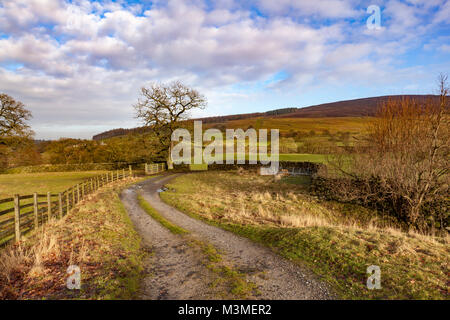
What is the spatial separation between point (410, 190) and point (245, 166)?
2408cm

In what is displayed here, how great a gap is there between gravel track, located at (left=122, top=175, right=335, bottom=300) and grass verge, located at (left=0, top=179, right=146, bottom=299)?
64 centimetres

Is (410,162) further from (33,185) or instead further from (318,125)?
(318,125)

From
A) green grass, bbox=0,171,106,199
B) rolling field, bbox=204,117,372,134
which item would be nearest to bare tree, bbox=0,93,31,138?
green grass, bbox=0,171,106,199

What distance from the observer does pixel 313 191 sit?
1938 centimetres

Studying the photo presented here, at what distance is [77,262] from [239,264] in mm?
4331

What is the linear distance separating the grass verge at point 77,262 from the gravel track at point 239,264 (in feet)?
2.10

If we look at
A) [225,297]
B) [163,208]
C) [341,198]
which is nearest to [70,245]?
[225,297]

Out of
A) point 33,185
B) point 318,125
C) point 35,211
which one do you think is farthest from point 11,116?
point 318,125

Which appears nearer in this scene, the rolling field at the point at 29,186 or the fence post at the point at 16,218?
the fence post at the point at 16,218

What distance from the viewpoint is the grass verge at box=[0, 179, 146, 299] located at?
4.79 meters

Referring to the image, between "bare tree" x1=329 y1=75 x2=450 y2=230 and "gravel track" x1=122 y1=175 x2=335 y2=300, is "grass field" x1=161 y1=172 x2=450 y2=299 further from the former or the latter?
"bare tree" x1=329 y1=75 x2=450 y2=230

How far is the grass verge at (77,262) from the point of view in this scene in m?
4.79

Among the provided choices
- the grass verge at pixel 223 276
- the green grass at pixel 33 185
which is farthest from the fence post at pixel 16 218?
the green grass at pixel 33 185

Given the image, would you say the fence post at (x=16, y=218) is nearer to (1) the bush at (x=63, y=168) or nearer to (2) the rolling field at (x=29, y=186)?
(2) the rolling field at (x=29, y=186)
